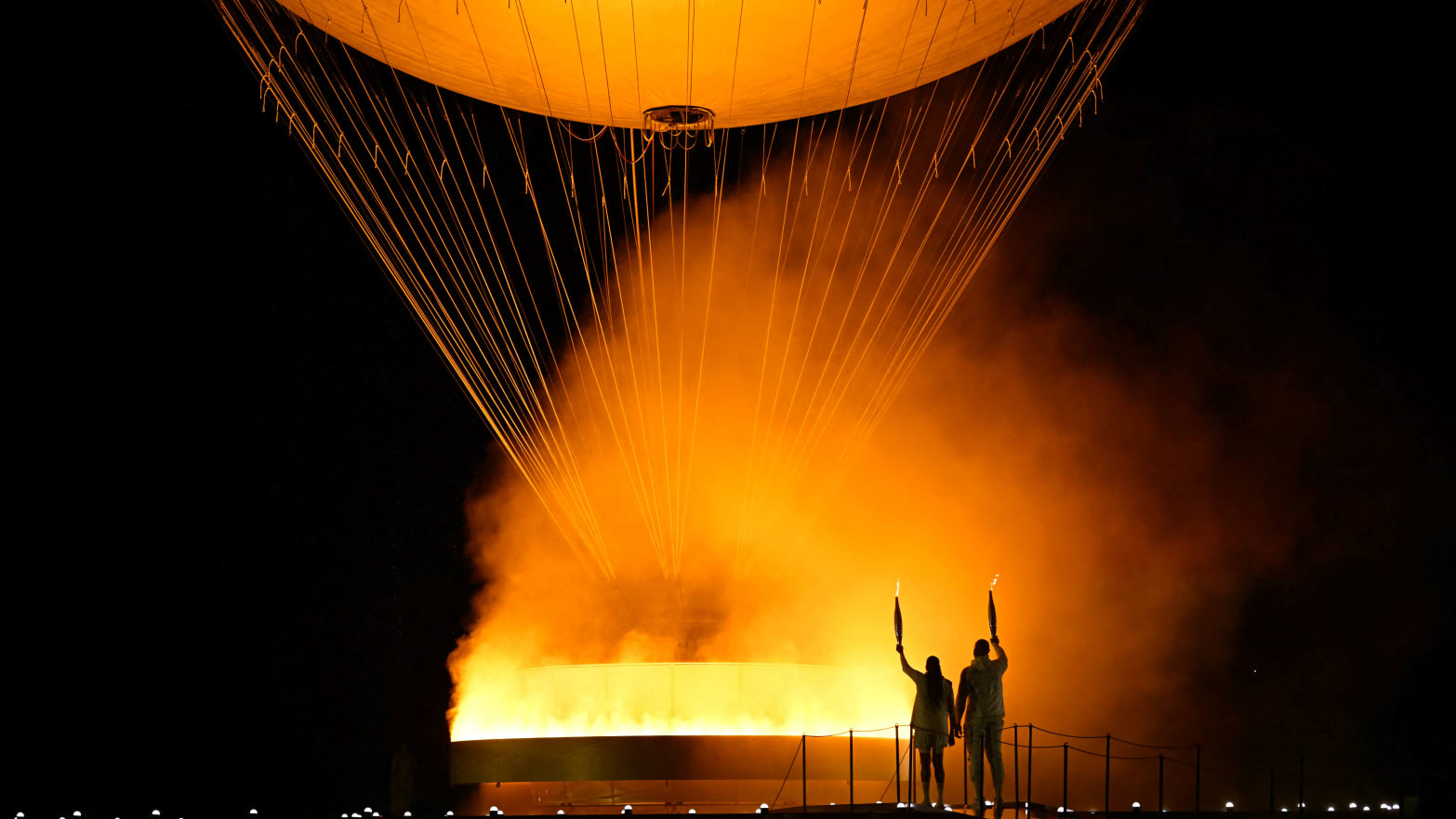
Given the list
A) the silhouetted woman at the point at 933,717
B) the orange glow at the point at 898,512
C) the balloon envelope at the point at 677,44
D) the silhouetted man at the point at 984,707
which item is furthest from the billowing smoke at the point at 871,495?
the balloon envelope at the point at 677,44

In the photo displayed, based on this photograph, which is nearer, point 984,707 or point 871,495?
point 984,707

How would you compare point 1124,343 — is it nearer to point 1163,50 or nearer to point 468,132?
point 1163,50

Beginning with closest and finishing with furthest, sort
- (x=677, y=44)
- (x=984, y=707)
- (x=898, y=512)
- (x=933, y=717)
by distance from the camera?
(x=677, y=44)
(x=984, y=707)
(x=933, y=717)
(x=898, y=512)

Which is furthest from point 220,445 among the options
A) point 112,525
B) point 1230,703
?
point 1230,703

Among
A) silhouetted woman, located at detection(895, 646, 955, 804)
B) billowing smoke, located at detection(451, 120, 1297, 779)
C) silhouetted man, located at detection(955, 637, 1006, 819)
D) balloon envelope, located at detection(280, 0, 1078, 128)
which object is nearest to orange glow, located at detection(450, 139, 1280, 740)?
billowing smoke, located at detection(451, 120, 1297, 779)

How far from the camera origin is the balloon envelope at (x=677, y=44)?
833 cm

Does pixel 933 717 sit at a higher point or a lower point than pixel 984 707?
lower

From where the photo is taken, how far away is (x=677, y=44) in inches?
342

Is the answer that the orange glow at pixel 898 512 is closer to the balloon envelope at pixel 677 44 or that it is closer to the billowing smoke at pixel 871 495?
the billowing smoke at pixel 871 495

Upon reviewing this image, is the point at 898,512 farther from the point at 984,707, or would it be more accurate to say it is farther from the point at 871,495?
the point at 984,707

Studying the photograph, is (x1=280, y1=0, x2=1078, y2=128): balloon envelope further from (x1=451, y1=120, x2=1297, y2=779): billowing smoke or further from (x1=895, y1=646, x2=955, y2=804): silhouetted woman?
(x1=451, y1=120, x2=1297, y2=779): billowing smoke

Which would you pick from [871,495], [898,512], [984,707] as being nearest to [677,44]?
[984,707]

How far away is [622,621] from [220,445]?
542 cm

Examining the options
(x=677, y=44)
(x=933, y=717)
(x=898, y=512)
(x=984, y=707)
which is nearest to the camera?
(x=677, y=44)
